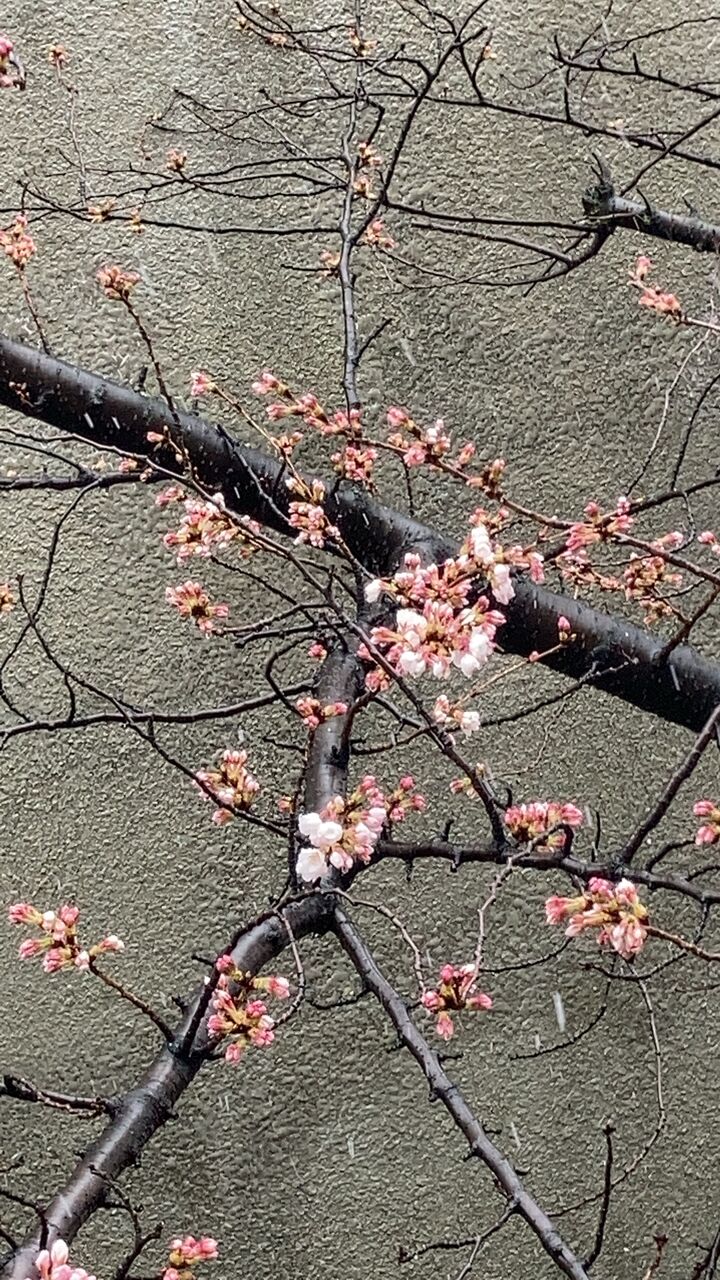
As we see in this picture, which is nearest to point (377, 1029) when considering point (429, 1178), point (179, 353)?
point (429, 1178)

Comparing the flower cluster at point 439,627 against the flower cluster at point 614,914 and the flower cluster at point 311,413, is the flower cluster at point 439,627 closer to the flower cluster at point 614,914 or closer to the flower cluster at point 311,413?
the flower cluster at point 614,914

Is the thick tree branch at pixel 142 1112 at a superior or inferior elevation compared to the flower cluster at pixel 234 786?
inferior

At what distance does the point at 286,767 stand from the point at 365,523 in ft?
2.08

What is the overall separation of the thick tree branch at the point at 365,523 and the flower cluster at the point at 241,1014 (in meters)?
0.80

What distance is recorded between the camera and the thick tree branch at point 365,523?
163 cm

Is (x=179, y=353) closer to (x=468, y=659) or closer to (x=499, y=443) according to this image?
(x=499, y=443)

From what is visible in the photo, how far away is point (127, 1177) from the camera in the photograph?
76.0 inches

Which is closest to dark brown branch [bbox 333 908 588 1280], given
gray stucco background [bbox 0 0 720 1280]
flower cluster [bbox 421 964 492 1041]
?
flower cluster [bbox 421 964 492 1041]

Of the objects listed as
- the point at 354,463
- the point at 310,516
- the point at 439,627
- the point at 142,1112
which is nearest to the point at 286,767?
the point at 354,463

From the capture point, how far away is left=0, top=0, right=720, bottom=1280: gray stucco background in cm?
196

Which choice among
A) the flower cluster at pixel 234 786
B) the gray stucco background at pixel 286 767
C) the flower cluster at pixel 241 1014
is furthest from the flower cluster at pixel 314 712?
the gray stucco background at pixel 286 767

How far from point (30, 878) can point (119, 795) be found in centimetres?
24

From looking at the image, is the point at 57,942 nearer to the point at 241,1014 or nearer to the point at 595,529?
the point at 241,1014

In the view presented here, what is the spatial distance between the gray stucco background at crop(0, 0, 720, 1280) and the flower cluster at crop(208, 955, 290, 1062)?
1.02m
